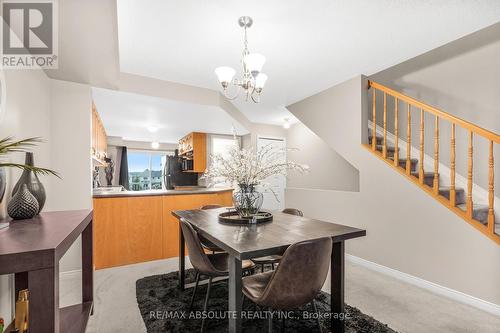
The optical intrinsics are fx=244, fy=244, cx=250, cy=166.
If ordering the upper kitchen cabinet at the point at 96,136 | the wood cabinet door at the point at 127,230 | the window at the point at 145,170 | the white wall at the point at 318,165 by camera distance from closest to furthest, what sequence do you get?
the wood cabinet door at the point at 127,230, the upper kitchen cabinet at the point at 96,136, the white wall at the point at 318,165, the window at the point at 145,170

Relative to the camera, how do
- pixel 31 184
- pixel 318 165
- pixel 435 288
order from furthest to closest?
pixel 318 165 < pixel 435 288 < pixel 31 184

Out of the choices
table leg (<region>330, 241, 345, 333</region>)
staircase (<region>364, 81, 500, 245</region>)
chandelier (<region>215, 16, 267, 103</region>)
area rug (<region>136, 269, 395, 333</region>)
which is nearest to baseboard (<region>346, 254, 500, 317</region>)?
staircase (<region>364, 81, 500, 245</region>)

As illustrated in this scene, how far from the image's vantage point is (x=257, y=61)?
1.91 m

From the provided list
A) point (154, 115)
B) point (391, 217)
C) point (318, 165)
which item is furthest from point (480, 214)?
point (154, 115)

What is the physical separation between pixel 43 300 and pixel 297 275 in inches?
43.6

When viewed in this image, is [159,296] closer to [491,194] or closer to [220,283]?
[220,283]

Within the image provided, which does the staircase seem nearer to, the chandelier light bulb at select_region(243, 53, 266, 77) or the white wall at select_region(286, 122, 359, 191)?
the white wall at select_region(286, 122, 359, 191)

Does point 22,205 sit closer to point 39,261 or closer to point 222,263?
point 39,261

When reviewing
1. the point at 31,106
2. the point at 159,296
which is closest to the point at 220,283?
the point at 159,296

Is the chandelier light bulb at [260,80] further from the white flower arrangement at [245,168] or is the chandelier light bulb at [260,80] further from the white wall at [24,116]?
the white wall at [24,116]

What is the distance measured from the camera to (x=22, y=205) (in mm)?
1425

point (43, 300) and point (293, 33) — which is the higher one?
point (293, 33)

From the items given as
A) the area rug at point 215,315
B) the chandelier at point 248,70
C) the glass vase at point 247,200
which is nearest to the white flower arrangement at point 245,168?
the glass vase at point 247,200

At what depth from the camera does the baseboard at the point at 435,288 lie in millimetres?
2076
